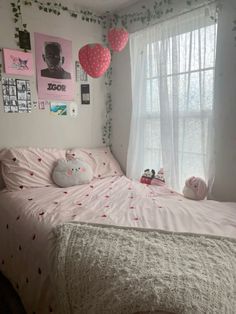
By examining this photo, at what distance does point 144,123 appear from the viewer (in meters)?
2.68

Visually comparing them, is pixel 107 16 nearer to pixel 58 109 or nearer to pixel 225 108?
pixel 58 109

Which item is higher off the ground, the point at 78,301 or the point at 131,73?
the point at 131,73

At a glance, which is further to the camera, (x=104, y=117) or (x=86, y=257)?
(x=104, y=117)

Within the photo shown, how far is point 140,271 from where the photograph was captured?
3.32 feet

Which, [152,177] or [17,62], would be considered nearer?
[17,62]

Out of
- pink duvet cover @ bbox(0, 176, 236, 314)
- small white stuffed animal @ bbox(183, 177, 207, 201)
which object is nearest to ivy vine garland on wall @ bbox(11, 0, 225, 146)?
pink duvet cover @ bbox(0, 176, 236, 314)

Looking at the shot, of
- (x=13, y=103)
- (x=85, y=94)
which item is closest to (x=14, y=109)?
(x=13, y=103)

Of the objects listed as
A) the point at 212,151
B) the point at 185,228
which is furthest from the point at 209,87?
the point at 185,228

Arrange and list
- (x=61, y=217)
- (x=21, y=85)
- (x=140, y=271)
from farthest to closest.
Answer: (x=21, y=85) < (x=61, y=217) < (x=140, y=271)

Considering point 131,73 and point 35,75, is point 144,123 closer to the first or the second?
point 131,73

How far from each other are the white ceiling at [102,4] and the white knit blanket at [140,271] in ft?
7.49

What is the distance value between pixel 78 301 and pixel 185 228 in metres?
0.68

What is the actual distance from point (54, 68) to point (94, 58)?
0.61m

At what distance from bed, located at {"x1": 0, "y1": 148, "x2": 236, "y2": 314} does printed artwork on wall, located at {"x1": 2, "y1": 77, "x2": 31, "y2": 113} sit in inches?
16.4
